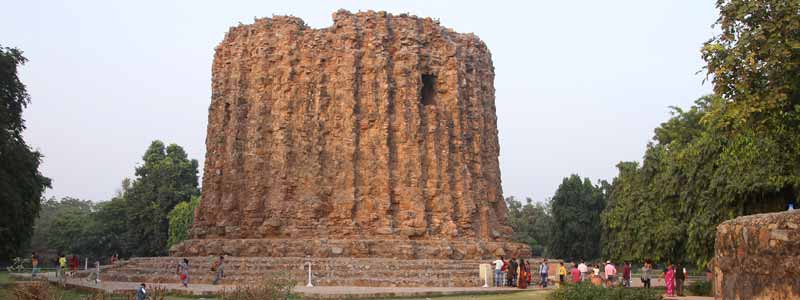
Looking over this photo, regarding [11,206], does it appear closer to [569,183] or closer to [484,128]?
[484,128]

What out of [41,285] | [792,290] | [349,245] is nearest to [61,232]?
[349,245]

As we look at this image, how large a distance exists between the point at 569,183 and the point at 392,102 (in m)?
21.0

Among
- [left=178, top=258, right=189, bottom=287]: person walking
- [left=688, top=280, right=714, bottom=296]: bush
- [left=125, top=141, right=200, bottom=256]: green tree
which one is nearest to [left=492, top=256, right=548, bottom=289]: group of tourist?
[left=688, top=280, right=714, bottom=296]: bush

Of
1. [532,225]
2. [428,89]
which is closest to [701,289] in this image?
[428,89]

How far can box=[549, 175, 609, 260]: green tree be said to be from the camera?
42812mm

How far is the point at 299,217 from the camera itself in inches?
976

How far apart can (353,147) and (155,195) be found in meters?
27.5

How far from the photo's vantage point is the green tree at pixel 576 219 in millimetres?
42812

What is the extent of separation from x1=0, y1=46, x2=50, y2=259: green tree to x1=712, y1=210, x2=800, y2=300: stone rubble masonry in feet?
52.7

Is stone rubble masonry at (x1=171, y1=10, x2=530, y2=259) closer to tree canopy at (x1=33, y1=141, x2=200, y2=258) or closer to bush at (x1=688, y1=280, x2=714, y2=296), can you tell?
bush at (x1=688, y1=280, x2=714, y2=296)

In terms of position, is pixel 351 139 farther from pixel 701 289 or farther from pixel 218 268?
pixel 701 289

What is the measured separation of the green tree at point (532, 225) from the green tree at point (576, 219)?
8.37 meters

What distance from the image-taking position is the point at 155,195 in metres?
48.9

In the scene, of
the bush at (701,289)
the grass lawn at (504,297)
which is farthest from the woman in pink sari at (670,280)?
the grass lawn at (504,297)
